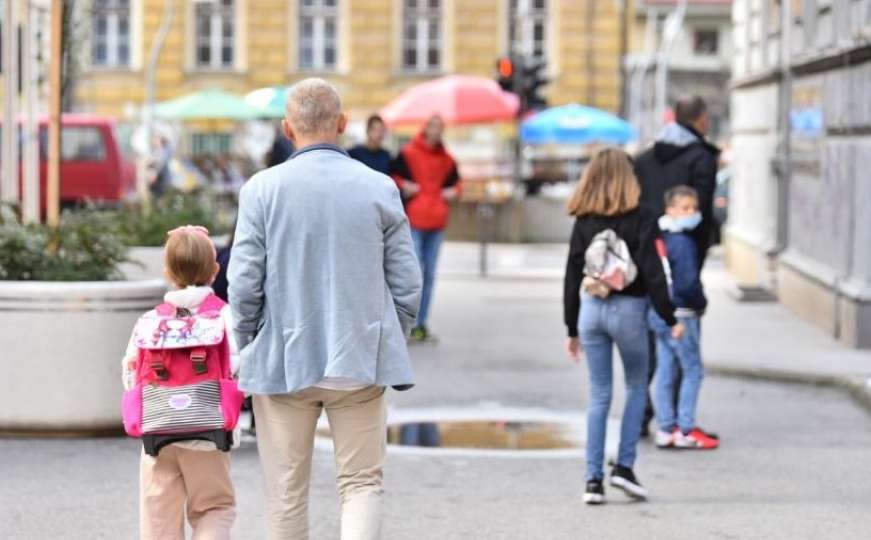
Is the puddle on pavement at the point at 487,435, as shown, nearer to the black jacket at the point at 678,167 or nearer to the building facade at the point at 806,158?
the black jacket at the point at 678,167

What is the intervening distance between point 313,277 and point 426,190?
35.3 feet

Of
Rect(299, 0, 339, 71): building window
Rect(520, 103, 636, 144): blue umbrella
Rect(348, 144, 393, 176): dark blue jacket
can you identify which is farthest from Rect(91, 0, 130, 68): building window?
Rect(348, 144, 393, 176): dark blue jacket

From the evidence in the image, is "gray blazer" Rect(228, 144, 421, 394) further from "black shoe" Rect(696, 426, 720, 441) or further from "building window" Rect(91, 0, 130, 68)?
"building window" Rect(91, 0, 130, 68)

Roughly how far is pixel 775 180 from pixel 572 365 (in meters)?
7.44

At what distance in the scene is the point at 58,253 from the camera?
35.8 ft

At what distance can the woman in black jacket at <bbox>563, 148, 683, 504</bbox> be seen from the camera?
8750mm

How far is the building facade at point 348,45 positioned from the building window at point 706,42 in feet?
44.9

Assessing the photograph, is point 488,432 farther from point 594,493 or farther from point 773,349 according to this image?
point 773,349

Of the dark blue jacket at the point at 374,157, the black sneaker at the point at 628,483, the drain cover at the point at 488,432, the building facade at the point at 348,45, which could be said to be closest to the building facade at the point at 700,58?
the building facade at the point at 348,45

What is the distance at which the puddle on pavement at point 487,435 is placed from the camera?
1064 cm

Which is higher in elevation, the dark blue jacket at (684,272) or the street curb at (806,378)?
the dark blue jacket at (684,272)

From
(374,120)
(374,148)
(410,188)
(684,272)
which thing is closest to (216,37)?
(410,188)

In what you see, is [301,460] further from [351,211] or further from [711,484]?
[711,484]

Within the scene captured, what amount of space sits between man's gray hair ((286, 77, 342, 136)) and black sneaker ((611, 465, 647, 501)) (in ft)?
10.5
